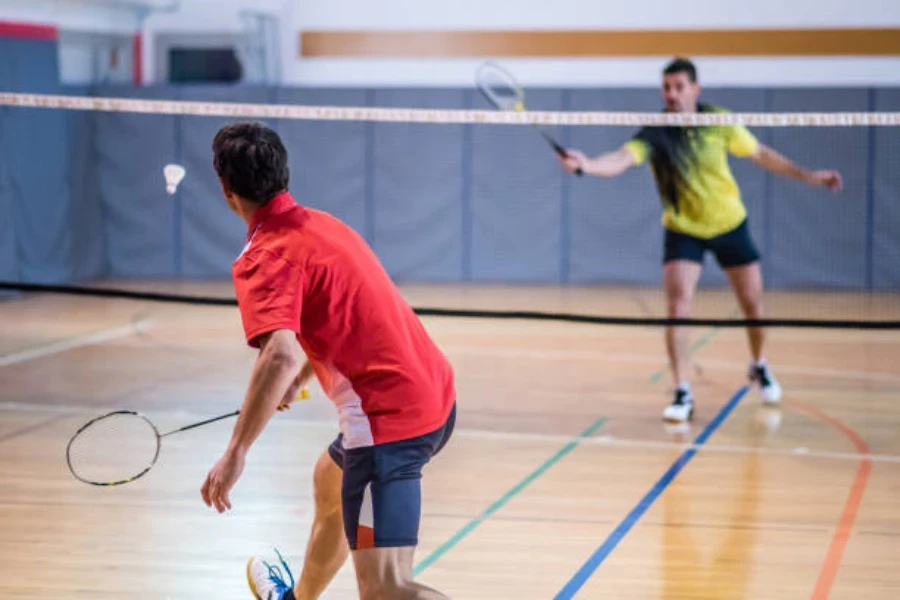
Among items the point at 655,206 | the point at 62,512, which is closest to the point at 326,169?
the point at 655,206

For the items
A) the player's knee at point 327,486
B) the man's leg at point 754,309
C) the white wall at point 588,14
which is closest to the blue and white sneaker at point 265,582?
the player's knee at point 327,486

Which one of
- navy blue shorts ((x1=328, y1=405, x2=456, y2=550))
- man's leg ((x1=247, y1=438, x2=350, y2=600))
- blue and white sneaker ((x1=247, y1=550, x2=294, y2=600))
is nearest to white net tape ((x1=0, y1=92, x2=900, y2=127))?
blue and white sneaker ((x1=247, y1=550, x2=294, y2=600))

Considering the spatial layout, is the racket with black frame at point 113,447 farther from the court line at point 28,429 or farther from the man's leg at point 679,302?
the man's leg at point 679,302

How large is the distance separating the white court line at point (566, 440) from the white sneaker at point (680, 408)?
1.81ft

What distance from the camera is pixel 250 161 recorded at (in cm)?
395

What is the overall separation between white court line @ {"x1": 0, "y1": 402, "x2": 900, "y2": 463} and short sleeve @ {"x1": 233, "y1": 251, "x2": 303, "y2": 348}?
4.64 m

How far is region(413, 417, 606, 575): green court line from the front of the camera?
5.96 metres

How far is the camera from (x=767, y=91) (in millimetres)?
16625

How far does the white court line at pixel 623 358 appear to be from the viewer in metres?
10.9

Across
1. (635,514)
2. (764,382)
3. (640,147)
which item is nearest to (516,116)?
(640,147)

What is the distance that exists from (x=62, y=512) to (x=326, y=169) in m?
Result: 11.1

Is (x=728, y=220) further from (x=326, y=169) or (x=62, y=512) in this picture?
(x=326, y=169)

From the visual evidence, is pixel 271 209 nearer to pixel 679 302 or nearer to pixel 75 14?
pixel 679 302

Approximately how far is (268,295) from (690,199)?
5.61 m
